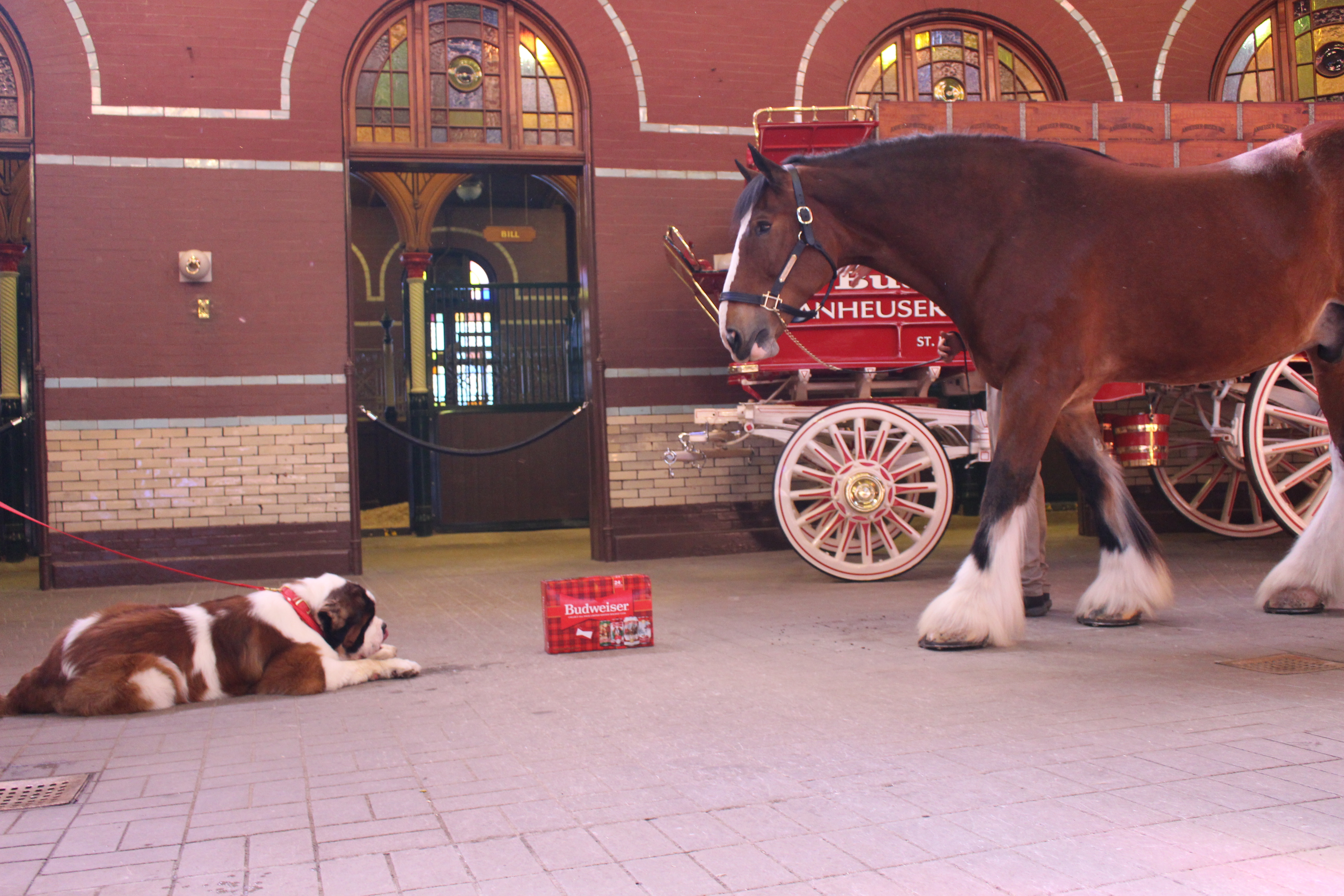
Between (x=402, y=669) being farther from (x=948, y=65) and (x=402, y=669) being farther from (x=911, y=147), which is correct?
(x=948, y=65)

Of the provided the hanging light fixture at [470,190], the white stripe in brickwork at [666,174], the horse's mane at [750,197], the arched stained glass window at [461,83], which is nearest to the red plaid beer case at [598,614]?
the horse's mane at [750,197]

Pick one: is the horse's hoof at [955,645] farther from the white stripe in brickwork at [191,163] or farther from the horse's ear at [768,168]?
the white stripe in brickwork at [191,163]

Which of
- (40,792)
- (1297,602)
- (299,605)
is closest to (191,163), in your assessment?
(299,605)

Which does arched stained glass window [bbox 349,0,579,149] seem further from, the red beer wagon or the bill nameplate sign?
the bill nameplate sign

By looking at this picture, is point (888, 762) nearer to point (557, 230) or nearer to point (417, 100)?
point (417, 100)

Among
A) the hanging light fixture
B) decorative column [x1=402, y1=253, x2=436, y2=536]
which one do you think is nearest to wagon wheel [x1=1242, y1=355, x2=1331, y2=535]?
decorative column [x1=402, y1=253, x2=436, y2=536]

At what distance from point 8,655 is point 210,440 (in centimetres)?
341

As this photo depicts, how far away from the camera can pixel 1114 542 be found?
5223 mm

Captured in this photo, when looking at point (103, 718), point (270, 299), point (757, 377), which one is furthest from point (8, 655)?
point (757, 377)

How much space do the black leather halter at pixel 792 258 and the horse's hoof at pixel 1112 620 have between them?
81.5 inches

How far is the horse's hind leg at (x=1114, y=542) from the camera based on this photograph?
17.0ft

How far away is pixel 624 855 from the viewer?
2453 millimetres

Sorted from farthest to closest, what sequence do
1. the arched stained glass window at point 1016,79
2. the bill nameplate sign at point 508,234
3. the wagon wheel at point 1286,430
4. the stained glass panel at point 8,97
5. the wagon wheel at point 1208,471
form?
1. the bill nameplate sign at point 508,234
2. the arched stained glass window at point 1016,79
3. the stained glass panel at point 8,97
4. the wagon wheel at point 1208,471
5. the wagon wheel at point 1286,430

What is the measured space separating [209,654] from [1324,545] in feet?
16.8
